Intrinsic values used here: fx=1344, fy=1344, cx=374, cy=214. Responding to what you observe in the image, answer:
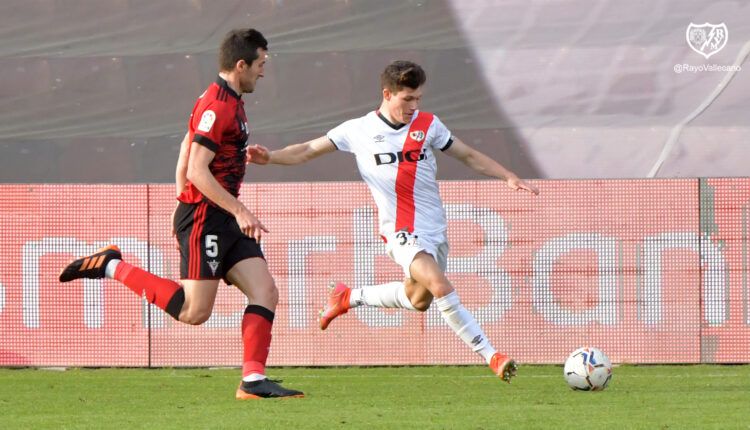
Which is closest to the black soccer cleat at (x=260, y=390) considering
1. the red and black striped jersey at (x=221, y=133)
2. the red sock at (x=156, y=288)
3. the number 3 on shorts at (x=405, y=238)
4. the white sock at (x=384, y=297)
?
the red sock at (x=156, y=288)

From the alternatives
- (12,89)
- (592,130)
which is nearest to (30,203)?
(12,89)

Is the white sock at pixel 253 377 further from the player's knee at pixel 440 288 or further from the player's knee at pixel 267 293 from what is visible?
the player's knee at pixel 440 288

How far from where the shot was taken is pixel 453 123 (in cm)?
1477

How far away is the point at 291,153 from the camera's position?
815 cm

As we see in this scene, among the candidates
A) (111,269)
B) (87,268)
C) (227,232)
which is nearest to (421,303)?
(227,232)

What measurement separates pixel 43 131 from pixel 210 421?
9493 mm

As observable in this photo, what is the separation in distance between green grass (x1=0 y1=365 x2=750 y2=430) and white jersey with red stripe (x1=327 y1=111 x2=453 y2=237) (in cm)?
104

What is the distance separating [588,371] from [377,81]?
25.0 ft

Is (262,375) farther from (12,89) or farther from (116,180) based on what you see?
(12,89)

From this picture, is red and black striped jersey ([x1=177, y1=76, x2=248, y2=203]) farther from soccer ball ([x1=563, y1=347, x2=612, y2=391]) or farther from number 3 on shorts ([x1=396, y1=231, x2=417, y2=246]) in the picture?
soccer ball ([x1=563, y1=347, x2=612, y2=391])

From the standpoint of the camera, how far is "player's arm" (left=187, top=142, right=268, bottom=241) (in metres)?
6.92

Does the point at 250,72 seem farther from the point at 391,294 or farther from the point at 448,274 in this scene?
the point at 448,274

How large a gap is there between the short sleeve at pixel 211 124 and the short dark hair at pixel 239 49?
272 millimetres

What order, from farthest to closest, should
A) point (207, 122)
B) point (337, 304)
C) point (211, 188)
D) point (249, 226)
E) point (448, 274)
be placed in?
point (448, 274) → point (337, 304) → point (207, 122) → point (211, 188) → point (249, 226)
